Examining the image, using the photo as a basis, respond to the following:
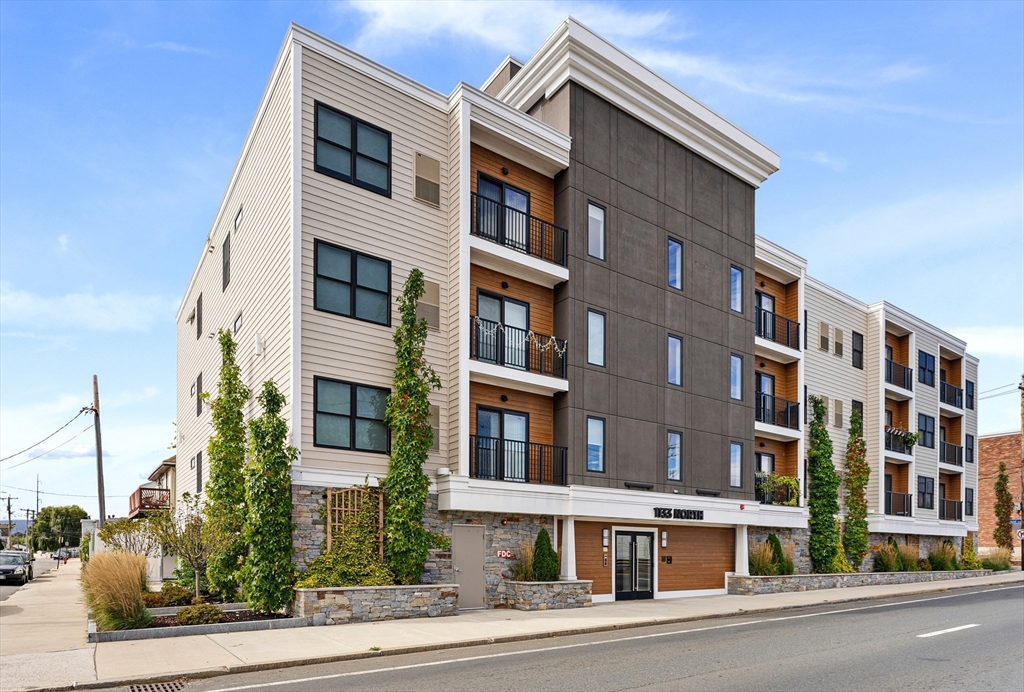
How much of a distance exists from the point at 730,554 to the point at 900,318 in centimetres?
1913

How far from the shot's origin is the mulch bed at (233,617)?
51.8ft

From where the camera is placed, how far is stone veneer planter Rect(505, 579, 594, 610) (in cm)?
2050

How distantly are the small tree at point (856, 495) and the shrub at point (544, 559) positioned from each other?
18344mm

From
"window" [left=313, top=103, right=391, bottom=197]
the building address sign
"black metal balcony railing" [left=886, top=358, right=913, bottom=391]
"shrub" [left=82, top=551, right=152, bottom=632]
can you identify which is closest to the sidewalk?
"shrub" [left=82, top=551, right=152, bottom=632]

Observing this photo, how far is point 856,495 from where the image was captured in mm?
35312

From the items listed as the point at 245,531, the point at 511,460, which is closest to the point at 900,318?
the point at 511,460

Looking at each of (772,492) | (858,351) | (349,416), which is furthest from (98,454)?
(858,351)

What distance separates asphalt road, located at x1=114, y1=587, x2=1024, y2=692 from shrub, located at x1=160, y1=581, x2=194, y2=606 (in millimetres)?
7169

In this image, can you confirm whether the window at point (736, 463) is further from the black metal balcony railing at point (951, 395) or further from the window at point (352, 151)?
the black metal balcony railing at point (951, 395)

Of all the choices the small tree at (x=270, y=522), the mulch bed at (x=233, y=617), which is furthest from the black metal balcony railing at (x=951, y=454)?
the mulch bed at (x=233, y=617)

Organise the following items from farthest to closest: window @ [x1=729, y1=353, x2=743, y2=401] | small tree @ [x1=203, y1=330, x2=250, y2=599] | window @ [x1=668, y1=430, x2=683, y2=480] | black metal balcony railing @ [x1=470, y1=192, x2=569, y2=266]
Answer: window @ [x1=729, y1=353, x2=743, y2=401] → window @ [x1=668, y1=430, x2=683, y2=480] → black metal balcony railing @ [x1=470, y1=192, x2=569, y2=266] → small tree @ [x1=203, y1=330, x2=250, y2=599]

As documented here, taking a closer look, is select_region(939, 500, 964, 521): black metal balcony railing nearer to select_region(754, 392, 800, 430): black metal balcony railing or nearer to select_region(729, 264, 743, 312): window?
select_region(754, 392, 800, 430): black metal balcony railing

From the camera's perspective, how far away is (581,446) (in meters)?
22.9

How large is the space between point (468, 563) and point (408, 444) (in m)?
3.73
